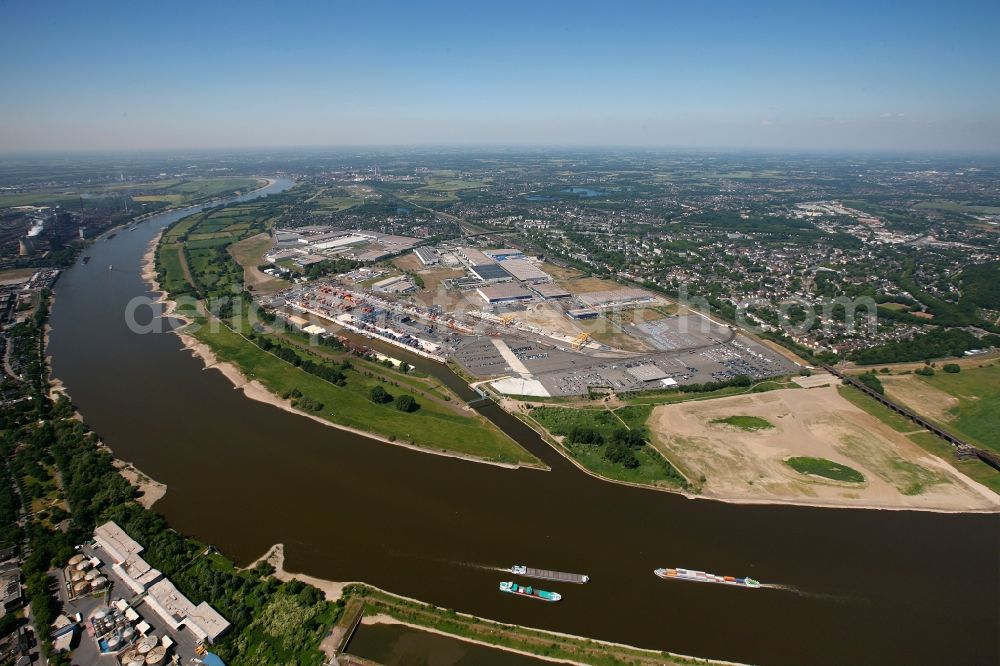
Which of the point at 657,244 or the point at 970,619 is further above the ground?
the point at 657,244

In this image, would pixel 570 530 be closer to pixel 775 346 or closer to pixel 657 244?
pixel 775 346

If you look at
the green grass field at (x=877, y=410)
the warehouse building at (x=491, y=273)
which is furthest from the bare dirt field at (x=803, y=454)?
the warehouse building at (x=491, y=273)

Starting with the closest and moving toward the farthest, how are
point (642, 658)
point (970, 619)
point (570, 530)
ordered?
1. point (642, 658)
2. point (970, 619)
3. point (570, 530)

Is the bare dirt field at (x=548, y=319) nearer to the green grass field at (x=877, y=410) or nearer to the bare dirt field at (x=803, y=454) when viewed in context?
the bare dirt field at (x=803, y=454)

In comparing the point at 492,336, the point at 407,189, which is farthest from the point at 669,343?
the point at 407,189

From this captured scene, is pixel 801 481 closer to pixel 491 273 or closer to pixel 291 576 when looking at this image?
pixel 291 576

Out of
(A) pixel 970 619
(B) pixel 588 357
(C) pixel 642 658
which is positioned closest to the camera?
(C) pixel 642 658
